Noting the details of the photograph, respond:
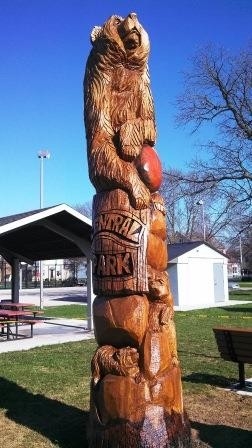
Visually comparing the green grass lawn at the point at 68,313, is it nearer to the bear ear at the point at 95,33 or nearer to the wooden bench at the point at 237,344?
the wooden bench at the point at 237,344

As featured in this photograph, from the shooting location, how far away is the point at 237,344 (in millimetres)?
7738

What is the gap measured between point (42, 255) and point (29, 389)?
397 inches

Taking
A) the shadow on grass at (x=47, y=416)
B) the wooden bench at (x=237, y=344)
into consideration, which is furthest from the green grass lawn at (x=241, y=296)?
the shadow on grass at (x=47, y=416)

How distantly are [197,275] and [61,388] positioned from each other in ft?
60.5

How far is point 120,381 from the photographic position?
→ 462cm

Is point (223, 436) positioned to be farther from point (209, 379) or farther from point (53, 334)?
point (53, 334)

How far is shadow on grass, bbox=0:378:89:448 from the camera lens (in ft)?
18.4

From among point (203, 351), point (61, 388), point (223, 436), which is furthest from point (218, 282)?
point (223, 436)

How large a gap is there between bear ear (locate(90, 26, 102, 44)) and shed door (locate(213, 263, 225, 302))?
22502 millimetres

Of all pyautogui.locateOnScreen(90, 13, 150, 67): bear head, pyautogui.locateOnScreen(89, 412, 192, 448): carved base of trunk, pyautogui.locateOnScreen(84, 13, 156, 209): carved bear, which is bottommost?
pyautogui.locateOnScreen(89, 412, 192, 448): carved base of trunk

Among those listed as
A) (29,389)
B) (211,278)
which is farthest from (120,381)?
(211,278)

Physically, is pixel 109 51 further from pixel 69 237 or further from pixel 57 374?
pixel 69 237

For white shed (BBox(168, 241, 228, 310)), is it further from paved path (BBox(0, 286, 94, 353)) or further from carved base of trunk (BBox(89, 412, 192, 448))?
carved base of trunk (BBox(89, 412, 192, 448))

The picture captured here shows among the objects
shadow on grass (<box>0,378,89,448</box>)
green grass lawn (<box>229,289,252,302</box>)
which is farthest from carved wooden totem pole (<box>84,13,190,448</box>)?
green grass lawn (<box>229,289,252,302</box>)
